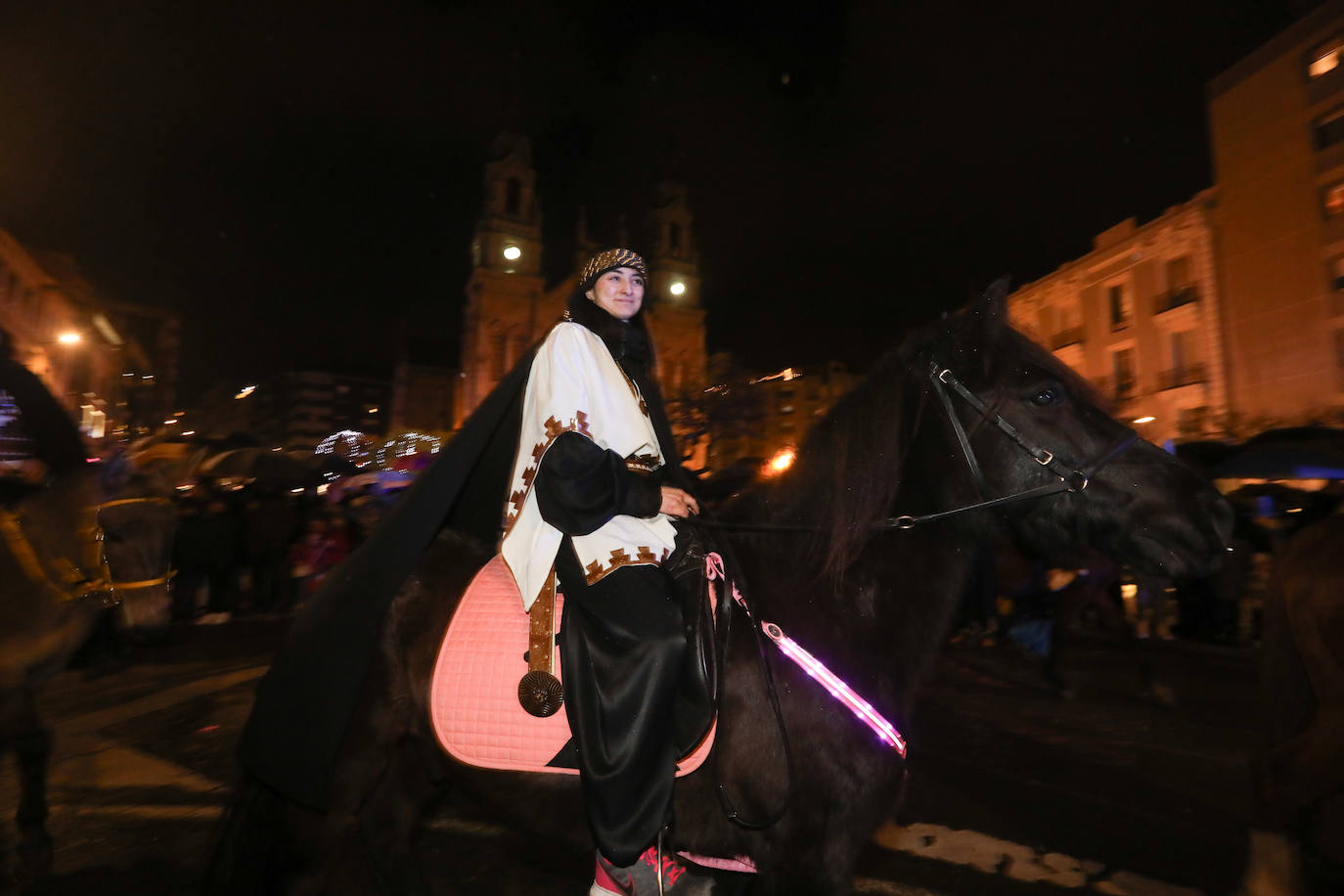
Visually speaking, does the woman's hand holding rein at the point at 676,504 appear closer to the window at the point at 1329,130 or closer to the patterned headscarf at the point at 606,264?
the patterned headscarf at the point at 606,264

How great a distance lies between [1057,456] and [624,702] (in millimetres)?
1752

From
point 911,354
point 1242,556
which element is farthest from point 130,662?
point 1242,556

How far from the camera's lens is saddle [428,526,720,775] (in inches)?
90.4

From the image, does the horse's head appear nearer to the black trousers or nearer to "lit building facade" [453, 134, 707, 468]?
the black trousers

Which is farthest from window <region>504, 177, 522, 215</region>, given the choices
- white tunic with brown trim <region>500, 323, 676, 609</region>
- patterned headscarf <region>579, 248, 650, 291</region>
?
white tunic with brown trim <region>500, 323, 676, 609</region>

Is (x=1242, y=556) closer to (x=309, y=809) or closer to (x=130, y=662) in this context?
(x=309, y=809)

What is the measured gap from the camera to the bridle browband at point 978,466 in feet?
7.80

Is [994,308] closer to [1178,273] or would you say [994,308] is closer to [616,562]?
[616,562]

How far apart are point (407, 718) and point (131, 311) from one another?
62928 millimetres

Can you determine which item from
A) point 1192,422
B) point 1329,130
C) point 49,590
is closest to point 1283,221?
point 1329,130

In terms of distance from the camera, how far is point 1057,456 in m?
2.42

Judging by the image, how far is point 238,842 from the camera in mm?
2525

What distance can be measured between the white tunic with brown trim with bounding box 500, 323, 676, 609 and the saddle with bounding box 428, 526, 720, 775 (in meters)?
0.11

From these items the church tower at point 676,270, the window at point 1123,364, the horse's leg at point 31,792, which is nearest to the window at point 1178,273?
the window at point 1123,364
